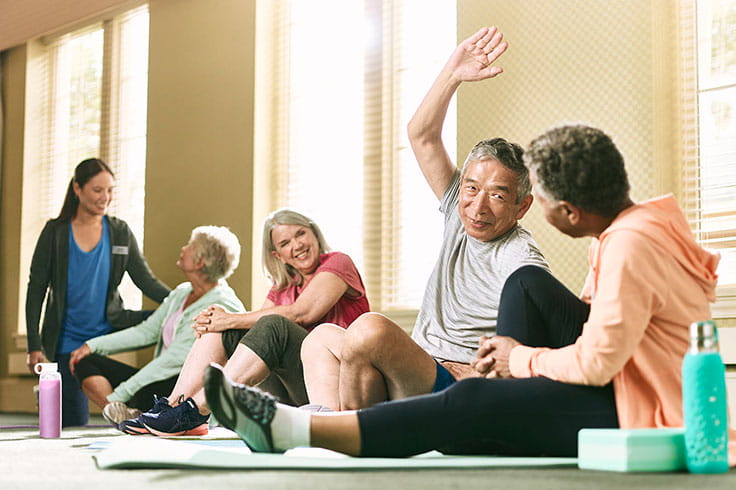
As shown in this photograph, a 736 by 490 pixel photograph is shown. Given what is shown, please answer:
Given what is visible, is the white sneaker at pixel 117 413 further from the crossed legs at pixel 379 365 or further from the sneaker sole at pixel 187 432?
the crossed legs at pixel 379 365

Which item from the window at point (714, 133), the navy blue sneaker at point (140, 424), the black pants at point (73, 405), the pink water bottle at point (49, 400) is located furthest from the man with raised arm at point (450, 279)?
the black pants at point (73, 405)

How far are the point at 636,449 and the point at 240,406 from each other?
Answer: 27.2 inches

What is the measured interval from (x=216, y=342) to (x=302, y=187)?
70.3 inches

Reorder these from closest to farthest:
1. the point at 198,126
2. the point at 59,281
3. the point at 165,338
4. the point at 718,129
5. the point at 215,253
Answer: the point at 718,129, the point at 215,253, the point at 165,338, the point at 59,281, the point at 198,126

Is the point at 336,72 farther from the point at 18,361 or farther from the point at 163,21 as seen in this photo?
the point at 18,361

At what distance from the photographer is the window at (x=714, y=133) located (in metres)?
3.30

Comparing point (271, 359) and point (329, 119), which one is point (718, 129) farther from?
point (329, 119)

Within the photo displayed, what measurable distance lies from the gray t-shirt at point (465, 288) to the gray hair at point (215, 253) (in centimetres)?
164

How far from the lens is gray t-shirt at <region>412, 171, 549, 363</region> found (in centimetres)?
238

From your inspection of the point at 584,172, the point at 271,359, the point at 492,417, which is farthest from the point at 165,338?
the point at 584,172

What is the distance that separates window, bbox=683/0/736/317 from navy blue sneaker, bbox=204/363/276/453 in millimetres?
2167

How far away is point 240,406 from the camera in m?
1.61

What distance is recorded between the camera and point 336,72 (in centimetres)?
481

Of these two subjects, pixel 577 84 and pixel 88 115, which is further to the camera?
pixel 88 115
